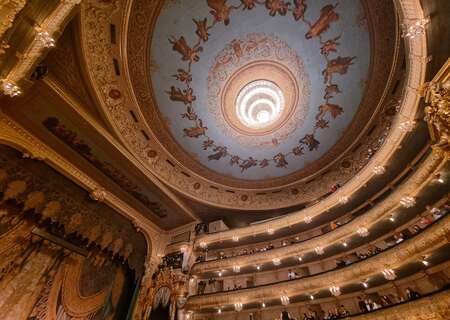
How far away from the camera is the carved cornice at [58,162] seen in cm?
866

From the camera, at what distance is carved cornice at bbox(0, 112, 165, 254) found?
8.66m

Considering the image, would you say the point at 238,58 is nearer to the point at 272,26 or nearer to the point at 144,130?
the point at 272,26

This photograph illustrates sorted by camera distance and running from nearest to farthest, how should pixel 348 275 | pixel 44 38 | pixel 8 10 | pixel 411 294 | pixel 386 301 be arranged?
pixel 8 10 < pixel 44 38 < pixel 411 294 < pixel 386 301 < pixel 348 275

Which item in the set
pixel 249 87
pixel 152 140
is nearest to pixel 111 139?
pixel 152 140

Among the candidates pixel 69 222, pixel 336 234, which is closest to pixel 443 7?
pixel 336 234

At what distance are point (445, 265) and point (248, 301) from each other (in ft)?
30.2

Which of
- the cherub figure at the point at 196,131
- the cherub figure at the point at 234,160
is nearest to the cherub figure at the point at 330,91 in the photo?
the cherub figure at the point at 234,160

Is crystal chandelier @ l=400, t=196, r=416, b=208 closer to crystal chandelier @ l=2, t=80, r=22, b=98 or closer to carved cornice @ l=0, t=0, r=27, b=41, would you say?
carved cornice @ l=0, t=0, r=27, b=41

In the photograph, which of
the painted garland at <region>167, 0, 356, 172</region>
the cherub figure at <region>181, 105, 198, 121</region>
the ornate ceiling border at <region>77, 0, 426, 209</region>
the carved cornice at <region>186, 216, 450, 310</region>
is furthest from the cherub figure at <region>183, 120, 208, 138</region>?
the carved cornice at <region>186, 216, 450, 310</region>

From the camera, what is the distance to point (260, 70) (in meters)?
11.5

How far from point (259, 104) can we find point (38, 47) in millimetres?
10543

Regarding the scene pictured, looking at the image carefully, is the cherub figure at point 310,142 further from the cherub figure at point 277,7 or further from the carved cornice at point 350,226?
the cherub figure at point 277,7

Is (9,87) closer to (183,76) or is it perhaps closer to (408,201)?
(183,76)

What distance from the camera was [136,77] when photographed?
33.0 ft
